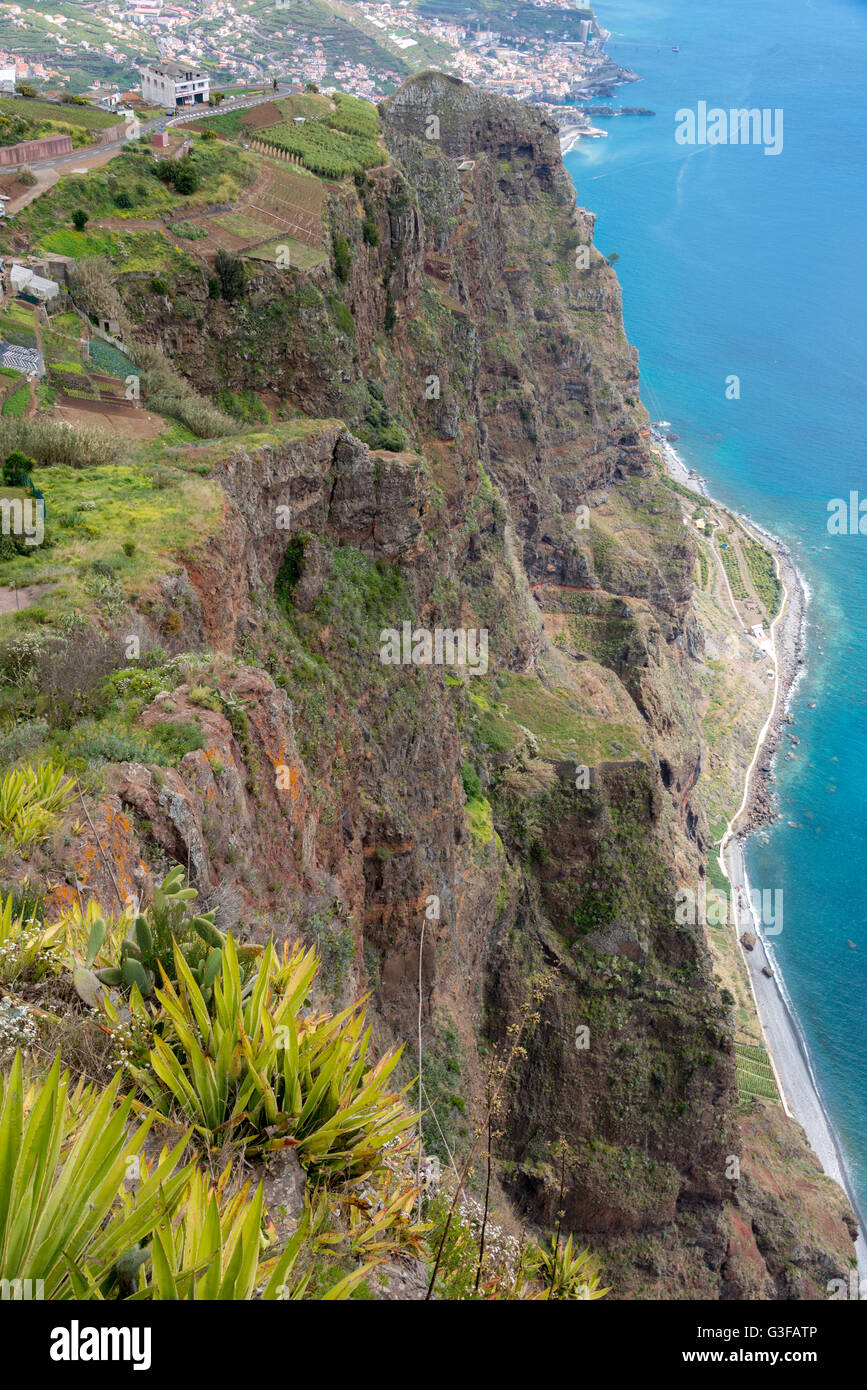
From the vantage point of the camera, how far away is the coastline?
6344 cm

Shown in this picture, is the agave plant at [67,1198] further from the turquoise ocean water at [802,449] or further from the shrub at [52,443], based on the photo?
the turquoise ocean water at [802,449]

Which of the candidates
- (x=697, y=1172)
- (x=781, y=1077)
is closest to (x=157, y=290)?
(x=697, y=1172)

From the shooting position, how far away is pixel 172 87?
192 ft

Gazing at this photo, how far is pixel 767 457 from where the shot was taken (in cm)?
14375

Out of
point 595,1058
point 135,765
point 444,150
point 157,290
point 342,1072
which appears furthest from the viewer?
point 444,150

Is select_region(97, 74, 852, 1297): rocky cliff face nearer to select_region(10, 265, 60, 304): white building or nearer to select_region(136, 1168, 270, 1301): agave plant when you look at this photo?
select_region(10, 265, 60, 304): white building

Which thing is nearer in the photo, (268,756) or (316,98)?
(268,756)

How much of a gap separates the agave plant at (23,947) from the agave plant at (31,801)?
62.6 inches

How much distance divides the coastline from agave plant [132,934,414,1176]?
60.0m

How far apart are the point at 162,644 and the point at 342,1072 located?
12.8 meters

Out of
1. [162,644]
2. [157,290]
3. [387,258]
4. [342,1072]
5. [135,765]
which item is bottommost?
[342,1072]

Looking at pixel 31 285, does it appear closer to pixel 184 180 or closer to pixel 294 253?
pixel 294 253

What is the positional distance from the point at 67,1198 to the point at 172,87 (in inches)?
2681
